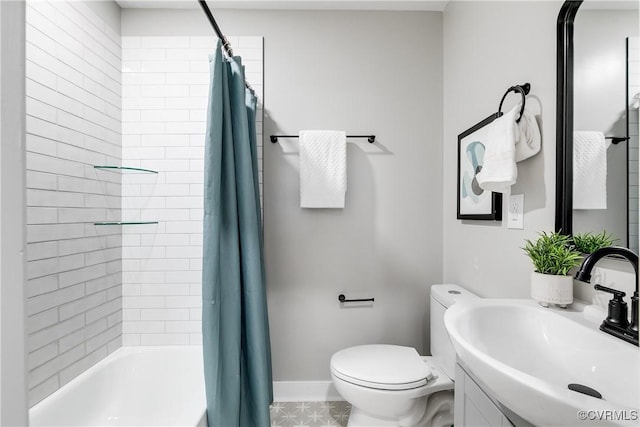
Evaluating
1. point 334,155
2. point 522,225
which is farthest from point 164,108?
point 522,225

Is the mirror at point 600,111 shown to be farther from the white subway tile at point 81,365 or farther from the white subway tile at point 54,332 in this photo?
the white subway tile at point 81,365

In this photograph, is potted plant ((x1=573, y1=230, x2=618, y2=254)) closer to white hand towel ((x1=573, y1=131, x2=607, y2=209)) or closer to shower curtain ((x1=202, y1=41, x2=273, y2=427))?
white hand towel ((x1=573, y1=131, x2=607, y2=209))

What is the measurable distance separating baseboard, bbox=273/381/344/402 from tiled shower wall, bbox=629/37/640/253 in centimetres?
172


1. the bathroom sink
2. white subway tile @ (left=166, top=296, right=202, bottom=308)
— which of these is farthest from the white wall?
white subway tile @ (left=166, top=296, right=202, bottom=308)

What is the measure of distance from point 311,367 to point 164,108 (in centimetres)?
190

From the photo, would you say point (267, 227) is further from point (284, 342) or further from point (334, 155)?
point (284, 342)

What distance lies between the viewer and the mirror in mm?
800

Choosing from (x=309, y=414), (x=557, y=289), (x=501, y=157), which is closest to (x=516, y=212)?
(x=501, y=157)

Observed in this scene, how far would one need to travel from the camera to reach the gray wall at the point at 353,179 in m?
1.95

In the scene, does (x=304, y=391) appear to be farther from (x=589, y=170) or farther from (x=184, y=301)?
(x=589, y=170)

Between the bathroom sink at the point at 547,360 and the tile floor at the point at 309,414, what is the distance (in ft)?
4.04

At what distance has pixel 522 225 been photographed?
3.97 ft

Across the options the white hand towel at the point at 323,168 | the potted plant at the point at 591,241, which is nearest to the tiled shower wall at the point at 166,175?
the white hand towel at the point at 323,168

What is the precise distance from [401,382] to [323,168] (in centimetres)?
119
